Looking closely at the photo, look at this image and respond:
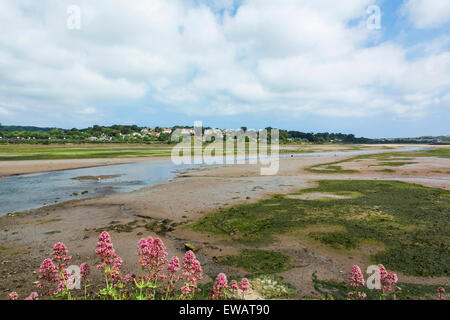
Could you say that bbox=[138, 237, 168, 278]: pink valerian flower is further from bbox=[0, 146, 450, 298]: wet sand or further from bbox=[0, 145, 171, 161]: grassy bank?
bbox=[0, 145, 171, 161]: grassy bank

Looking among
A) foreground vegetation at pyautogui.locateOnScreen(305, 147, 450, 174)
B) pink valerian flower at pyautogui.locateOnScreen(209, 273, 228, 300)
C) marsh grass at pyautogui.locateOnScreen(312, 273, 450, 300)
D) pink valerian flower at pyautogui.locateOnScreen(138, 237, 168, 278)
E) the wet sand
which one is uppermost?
pink valerian flower at pyautogui.locateOnScreen(138, 237, 168, 278)

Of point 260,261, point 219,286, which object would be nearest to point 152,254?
point 219,286

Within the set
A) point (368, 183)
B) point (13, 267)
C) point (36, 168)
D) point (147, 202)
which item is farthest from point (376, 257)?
point (36, 168)

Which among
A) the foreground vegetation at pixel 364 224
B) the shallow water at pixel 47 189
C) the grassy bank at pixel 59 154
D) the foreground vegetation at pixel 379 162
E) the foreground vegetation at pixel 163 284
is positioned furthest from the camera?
the grassy bank at pixel 59 154

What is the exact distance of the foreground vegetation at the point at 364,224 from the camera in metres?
10.5

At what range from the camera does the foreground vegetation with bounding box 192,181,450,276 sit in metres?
10.5

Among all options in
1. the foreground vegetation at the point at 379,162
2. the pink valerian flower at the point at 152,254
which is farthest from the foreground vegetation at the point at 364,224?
the foreground vegetation at the point at 379,162

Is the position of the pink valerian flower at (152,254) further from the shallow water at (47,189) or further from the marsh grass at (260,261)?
the shallow water at (47,189)

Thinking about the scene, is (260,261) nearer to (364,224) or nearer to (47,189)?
(364,224)

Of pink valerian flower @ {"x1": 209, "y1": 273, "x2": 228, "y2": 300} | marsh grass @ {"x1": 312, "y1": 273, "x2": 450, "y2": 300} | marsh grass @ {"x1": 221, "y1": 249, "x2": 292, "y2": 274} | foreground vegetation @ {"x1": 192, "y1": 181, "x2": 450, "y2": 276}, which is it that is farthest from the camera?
foreground vegetation @ {"x1": 192, "y1": 181, "x2": 450, "y2": 276}

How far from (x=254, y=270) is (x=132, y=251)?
6.09 meters

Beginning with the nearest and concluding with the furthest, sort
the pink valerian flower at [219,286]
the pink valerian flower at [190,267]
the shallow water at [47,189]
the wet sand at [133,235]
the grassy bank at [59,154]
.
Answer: the pink valerian flower at [219,286] → the pink valerian flower at [190,267] → the wet sand at [133,235] → the shallow water at [47,189] → the grassy bank at [59,154]

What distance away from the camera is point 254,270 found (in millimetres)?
9508

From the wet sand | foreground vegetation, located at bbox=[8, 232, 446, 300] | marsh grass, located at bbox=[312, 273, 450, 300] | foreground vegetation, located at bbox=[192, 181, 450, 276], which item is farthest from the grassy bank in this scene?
marsh grass, located at bbox=[312, 273, 450, 300]
